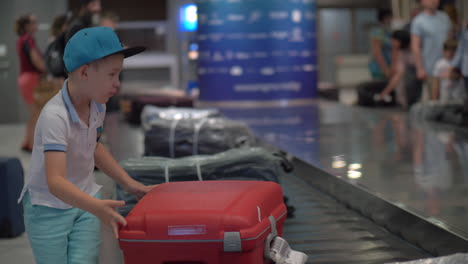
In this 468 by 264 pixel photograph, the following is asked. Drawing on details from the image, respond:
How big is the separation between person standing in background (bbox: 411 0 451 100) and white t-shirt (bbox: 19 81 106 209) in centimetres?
789

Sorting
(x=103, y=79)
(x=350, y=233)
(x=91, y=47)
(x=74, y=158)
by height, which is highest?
(x=91, y=47)

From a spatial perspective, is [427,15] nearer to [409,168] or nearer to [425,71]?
[425,71]

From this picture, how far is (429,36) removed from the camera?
9656 mm

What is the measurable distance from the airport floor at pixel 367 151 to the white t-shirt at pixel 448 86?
68 cm

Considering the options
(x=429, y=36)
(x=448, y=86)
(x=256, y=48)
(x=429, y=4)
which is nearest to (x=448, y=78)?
(x=448, y=86)

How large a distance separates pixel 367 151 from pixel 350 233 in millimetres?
2710

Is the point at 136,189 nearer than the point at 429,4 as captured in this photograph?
Yes

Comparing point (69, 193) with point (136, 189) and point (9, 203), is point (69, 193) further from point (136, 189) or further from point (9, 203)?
point (9, 203)

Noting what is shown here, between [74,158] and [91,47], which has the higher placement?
[91,47]

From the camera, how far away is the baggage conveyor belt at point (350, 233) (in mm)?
3420

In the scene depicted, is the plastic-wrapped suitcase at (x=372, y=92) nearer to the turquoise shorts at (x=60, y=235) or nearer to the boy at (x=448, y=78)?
the boy at (x=448, y=78)

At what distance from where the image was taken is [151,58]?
1934cm

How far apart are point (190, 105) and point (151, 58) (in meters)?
9.61

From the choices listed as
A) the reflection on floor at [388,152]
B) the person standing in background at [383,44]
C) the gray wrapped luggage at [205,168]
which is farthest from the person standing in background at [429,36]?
the gray wrapped luggage at [205,168]
